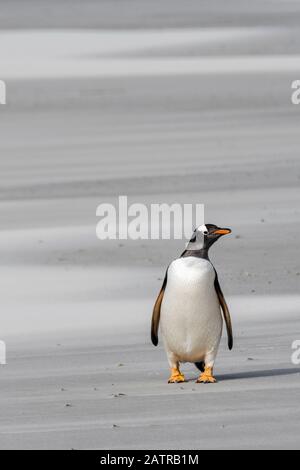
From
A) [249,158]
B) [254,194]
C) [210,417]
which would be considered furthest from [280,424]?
[249,158]

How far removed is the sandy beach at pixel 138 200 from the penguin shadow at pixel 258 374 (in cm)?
2

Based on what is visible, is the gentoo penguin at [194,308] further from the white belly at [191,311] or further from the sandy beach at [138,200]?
the sandy beach at [138,200]

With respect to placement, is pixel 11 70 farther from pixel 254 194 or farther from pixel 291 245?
pixel 291 245

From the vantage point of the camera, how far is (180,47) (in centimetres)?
2744

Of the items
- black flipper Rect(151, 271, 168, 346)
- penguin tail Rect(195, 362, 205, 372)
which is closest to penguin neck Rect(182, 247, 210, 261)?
black flipper Rect(151, 271, 168, 346)

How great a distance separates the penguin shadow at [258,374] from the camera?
7.84 m

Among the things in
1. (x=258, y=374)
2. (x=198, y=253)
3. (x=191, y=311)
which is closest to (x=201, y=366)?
(x=258, y=374)

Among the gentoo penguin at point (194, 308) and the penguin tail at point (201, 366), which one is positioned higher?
the gentoo penguin at point (194, 308)

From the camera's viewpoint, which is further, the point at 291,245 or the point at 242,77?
the point at 242,77

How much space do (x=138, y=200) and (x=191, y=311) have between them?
9041mm

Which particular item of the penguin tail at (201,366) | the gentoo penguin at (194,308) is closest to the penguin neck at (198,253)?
→ the gentoo penguin at (194,308)

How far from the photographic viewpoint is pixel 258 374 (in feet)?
26.1

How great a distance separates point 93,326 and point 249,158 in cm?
879

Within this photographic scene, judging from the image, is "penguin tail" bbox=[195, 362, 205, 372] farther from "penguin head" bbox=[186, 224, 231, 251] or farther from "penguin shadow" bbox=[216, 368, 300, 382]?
"penguin head" bbox=[186, 224, 231, 251]
